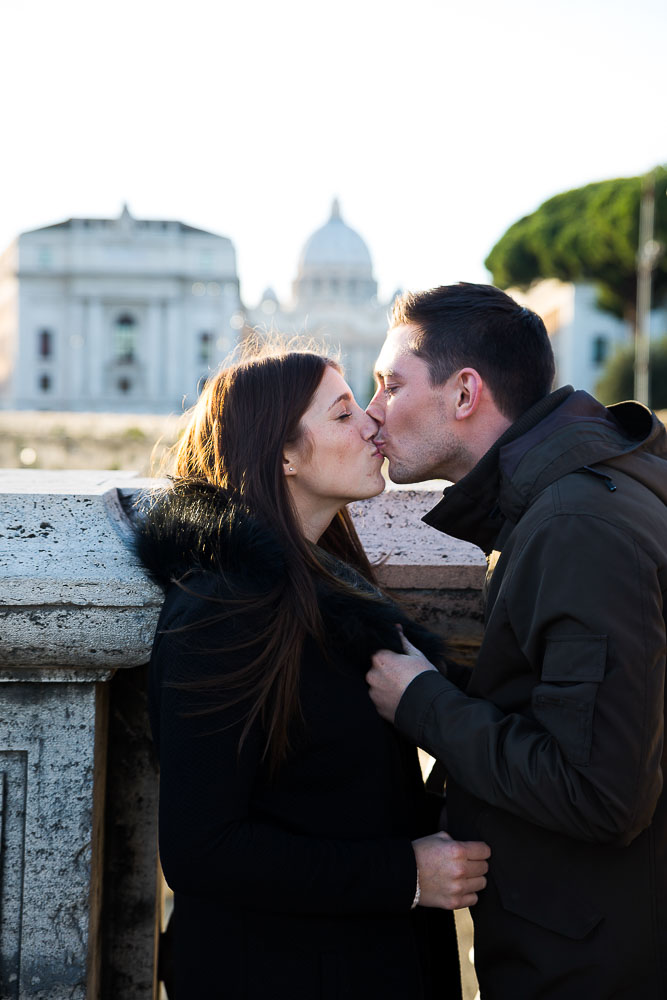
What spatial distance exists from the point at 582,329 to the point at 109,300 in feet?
92.0

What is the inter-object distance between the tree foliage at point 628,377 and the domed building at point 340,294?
43400 mm

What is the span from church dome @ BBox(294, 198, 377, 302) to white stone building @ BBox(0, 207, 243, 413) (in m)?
19.7

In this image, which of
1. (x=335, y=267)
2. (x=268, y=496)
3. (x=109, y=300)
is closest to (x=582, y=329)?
(x=109, y=300)

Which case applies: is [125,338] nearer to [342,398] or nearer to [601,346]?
[601,346]

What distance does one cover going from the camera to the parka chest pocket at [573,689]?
1.37 meters

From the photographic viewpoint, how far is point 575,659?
4.55 feet

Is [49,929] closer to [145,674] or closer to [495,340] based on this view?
[145,674]

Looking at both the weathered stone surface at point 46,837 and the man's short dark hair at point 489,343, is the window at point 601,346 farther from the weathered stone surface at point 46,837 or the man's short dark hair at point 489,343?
the weathered stone surface at point 46,837

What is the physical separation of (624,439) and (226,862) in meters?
0.84

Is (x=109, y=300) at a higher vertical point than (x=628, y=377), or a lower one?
higher

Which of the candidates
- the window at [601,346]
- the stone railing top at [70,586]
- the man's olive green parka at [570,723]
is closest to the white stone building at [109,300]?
the window at [601,346]

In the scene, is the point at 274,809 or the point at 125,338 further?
the point at 125,338

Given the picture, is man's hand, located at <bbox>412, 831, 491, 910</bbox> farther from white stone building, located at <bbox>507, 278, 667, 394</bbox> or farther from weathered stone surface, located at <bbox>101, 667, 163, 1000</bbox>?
white stone building, located at <bbox>507, 278, 667, 394</bbox>

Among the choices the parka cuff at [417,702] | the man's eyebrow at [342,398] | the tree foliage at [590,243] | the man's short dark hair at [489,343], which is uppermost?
the tree foliage at [590,243]
